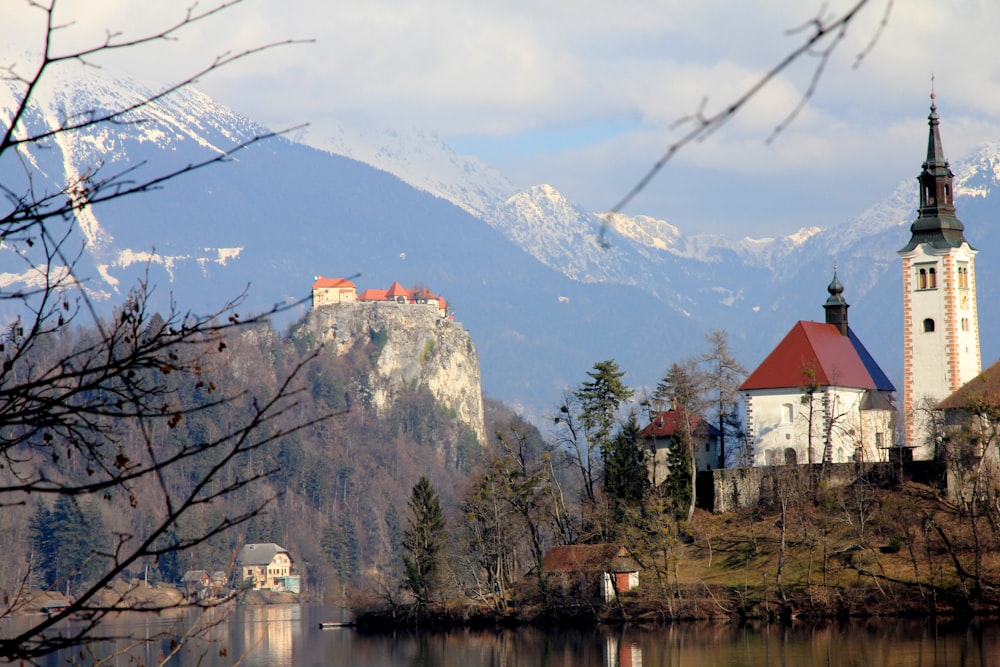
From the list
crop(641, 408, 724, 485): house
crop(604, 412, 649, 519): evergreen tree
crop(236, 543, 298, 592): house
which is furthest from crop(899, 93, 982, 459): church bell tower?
crop(236, 543, 298, 592): house

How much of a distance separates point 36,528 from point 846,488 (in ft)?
300

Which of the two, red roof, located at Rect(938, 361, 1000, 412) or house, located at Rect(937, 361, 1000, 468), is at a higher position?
red roof, located at Rect(938, 361, 1000, 412)

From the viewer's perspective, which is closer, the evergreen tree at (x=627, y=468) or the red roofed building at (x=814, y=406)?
the evergreen tree at (x=627, y=468)

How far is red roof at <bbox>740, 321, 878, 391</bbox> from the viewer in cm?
7412

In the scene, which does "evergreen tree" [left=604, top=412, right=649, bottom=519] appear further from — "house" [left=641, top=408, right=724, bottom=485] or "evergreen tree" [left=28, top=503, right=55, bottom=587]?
"evergreen tree" [left=28, top=503, right=55, bottom=587]

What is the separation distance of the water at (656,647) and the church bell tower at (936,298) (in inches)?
931

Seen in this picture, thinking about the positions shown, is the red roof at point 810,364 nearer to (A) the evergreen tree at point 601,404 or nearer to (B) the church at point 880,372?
(B) the church at point 880,372

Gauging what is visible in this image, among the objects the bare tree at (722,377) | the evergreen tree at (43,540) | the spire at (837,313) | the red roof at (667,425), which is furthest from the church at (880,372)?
the evergreen tree at (43,540)

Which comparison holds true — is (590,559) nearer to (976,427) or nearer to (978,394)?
(976,427)

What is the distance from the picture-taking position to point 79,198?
6.59 m

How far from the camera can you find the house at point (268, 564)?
14709 cm

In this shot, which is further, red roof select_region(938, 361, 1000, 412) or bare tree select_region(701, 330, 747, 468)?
bare tree select_region(701, 330, 747, 468)

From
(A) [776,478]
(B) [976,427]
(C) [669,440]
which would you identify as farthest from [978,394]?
(C) [669,440]

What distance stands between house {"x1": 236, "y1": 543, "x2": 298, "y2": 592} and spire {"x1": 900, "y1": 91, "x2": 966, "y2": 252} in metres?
90.0
